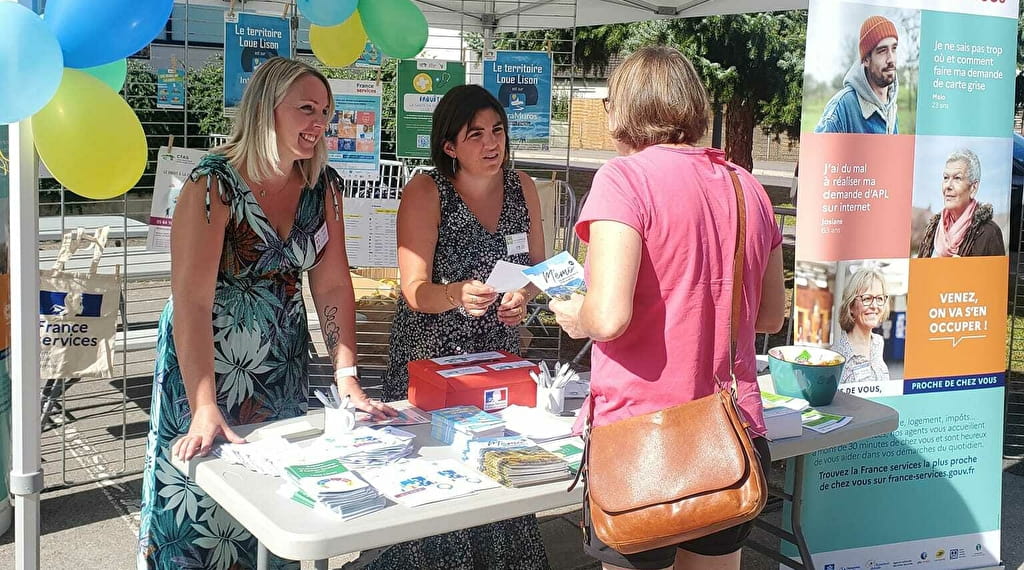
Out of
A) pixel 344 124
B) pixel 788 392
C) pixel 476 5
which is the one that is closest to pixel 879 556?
pixel 788 392

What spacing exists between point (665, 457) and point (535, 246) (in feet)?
4.26

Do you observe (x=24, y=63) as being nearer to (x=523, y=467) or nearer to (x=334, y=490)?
(x=334, y=490)

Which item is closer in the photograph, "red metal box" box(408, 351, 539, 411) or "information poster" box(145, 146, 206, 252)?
"red metal box" box(408, 351, 539, 411)

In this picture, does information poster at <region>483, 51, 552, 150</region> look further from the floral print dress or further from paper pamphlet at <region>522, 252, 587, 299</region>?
paper pamphlet at <region>522, 252, 587, 299</region>

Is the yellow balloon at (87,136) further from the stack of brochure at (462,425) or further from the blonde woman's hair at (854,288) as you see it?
the blonde woman's hair at (854,288)

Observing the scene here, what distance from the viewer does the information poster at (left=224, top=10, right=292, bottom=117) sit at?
3.95m

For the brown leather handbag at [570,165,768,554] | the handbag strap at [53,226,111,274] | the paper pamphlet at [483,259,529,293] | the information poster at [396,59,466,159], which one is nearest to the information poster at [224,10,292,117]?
the information poster at [396,59,466,159]

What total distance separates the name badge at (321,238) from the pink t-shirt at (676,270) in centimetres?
84

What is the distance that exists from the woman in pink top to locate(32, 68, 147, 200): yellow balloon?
126 cm

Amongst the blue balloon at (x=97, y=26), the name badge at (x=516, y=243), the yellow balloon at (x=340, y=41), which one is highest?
the yellow balloon at (x=340, y=41)

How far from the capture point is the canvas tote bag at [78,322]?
3.78 metres

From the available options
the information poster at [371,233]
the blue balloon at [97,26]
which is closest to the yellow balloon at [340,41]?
the information poster at [371,233]

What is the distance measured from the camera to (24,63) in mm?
2004

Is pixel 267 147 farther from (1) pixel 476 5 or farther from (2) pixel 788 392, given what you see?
(1) pixel 476 5
